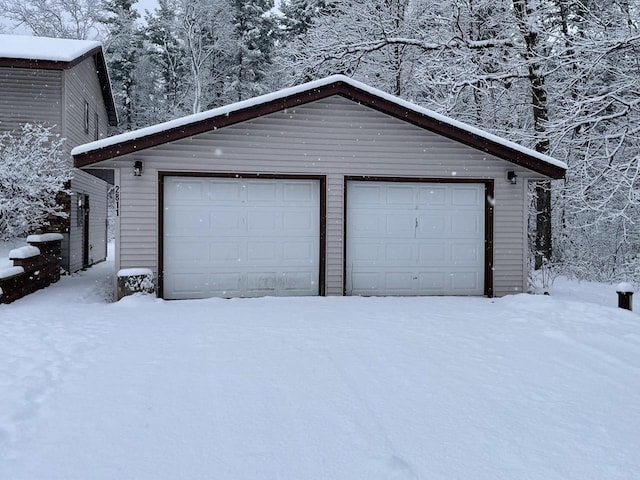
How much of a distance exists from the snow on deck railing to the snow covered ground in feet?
4.36

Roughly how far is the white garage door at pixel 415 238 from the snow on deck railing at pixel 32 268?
638 cm

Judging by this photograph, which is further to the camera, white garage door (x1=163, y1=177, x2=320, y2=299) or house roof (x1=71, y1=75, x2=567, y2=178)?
white garage door (x1=163, y1=177, x2=320, y2=299)

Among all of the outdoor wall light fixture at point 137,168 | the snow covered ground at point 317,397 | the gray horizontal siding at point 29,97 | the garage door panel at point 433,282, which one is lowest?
the snow covered ground at point 317,397

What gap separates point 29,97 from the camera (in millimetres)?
13383

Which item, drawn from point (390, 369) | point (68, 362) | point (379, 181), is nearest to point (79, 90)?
point (379, 181)

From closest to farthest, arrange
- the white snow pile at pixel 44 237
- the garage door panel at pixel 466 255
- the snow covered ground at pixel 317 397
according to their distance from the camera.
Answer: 1. the snow covered ground at pixel 317 397
2. the garage door panel at pixel 466 255
3. the white snow pile at pixel 44 237

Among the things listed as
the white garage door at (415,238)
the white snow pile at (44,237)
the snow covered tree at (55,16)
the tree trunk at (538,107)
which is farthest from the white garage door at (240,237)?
the snow covered tree at (55,16)

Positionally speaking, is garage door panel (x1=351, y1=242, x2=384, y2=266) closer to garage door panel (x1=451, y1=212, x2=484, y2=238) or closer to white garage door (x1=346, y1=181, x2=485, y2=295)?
white garage door (x1=346, y1=181, x2=485, y2=295)

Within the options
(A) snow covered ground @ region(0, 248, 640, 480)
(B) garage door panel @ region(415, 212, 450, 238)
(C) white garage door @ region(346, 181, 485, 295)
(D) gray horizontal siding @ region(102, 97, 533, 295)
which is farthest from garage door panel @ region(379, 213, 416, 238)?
(A) snow covered ground @ region(0, 248, 640, 480)

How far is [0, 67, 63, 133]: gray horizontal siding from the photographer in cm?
1330

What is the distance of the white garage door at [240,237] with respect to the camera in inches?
380

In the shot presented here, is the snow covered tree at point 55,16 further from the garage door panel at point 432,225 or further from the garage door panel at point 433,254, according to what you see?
the garage door panel at point 433,254

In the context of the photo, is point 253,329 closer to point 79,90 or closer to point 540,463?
point 540,463

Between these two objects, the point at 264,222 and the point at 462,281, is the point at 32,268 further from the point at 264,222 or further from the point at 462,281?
the point at 462,281
